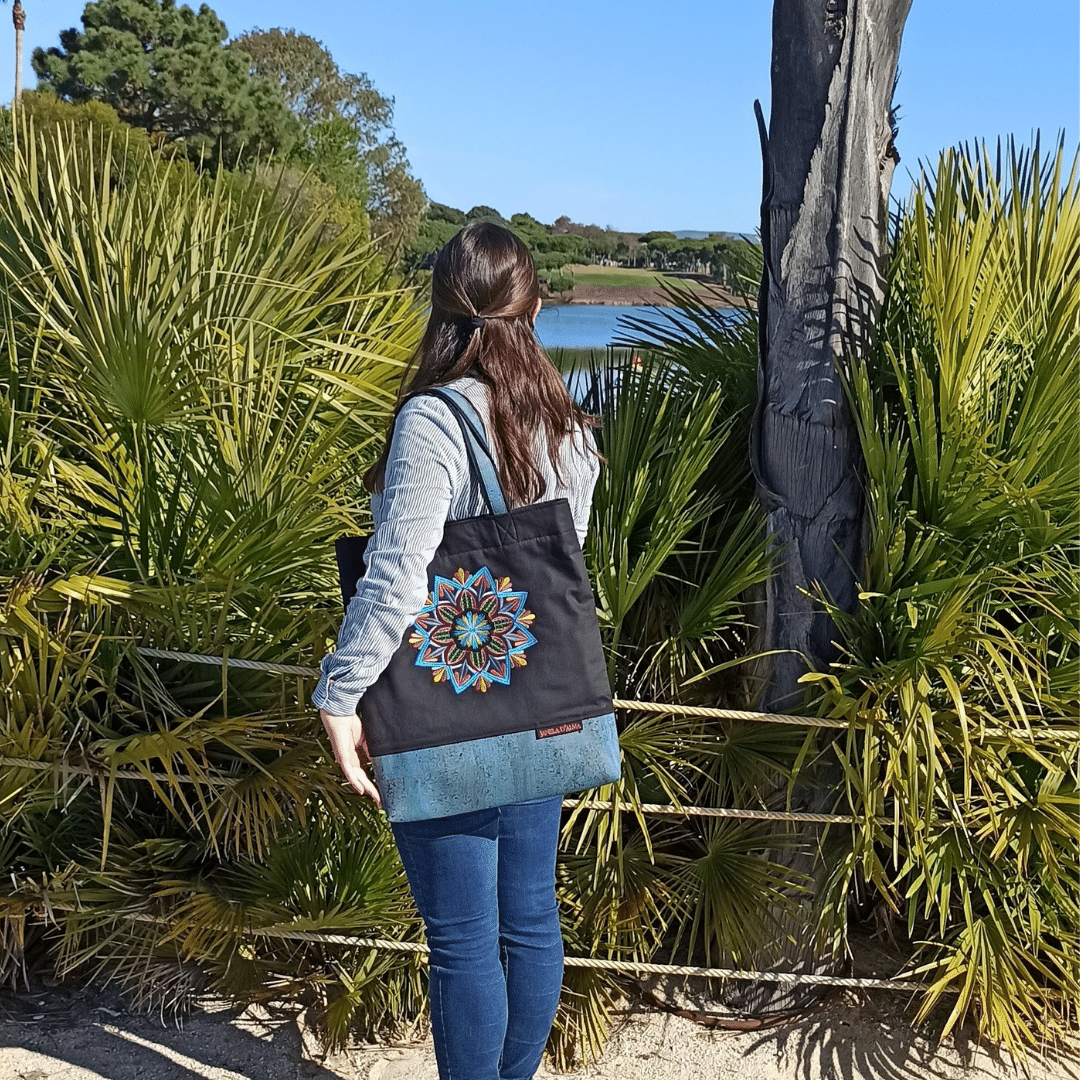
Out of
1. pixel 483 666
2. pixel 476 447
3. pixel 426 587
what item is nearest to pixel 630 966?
pixel 483 666

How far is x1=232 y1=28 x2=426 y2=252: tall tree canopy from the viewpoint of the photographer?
54.9 metres

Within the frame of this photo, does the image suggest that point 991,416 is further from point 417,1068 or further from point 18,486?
point 18,486

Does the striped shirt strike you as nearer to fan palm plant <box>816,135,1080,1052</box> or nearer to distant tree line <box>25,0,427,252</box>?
fan palm plant <box>816,135,1080,1052</box>

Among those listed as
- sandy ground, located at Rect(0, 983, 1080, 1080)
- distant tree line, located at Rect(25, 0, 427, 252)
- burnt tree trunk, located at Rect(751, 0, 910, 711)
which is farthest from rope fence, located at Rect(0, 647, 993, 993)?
distant tree line, located at Rect(25, 0, 427, 252)

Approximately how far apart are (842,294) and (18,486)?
5.55 ft

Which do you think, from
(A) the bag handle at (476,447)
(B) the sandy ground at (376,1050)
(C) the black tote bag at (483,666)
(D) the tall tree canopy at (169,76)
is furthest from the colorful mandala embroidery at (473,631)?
(D) the tall tree canopy at (169,76)

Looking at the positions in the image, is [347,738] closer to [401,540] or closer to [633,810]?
[401,540]

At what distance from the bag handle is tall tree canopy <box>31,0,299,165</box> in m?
43.8

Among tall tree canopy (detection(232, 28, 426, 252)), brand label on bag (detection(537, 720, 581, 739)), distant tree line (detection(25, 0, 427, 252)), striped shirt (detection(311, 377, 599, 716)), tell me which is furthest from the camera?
tall tree canopy (detection(232, 28, 426, 252))

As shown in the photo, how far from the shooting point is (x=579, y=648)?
1.57 metres

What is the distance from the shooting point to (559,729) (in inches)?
62.0

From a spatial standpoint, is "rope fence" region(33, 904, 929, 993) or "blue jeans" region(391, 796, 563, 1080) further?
"rope fence" region(33, 904, 929, 993)

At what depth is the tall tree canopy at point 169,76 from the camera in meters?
42.2

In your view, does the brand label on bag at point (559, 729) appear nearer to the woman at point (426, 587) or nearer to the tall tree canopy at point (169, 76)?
the woman at point (426, 587)
